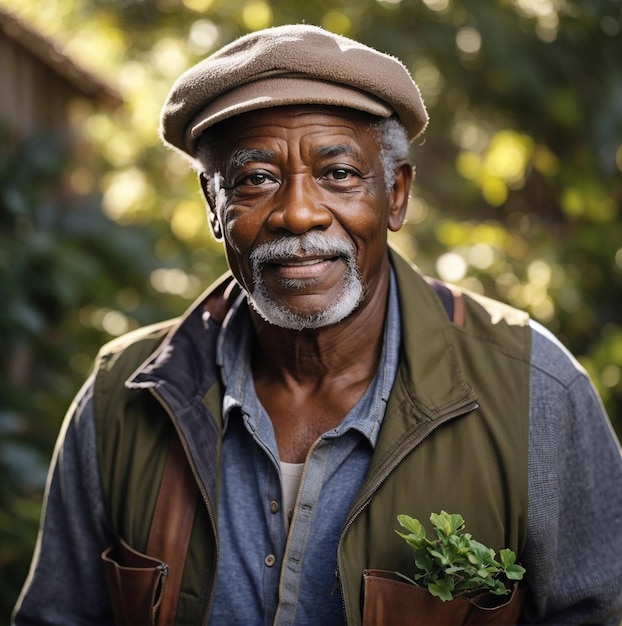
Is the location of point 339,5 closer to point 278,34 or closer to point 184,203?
point 184,203

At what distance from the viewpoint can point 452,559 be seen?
1.88 m

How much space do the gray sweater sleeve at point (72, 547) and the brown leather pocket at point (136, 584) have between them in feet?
0.49

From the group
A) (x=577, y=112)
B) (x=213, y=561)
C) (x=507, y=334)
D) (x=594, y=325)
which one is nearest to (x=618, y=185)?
(x=577, y=112)

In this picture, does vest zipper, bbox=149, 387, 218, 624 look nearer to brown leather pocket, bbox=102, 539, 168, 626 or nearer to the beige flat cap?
brown leather pocket, bbox=102, 539, 168, 626

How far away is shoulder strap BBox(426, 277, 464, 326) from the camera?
2332 millimetres

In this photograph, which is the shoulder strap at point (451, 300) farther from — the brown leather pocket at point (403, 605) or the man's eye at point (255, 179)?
the brown leather pocket at point (403, 605)

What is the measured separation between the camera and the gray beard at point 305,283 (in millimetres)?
2086

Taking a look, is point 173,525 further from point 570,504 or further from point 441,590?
point 570,504

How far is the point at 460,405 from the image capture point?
2102 millimetres

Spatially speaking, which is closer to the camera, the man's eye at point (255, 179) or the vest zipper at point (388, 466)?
the vest zipper at point (388, 466)

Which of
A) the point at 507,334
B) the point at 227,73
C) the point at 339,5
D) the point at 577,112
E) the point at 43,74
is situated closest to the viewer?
the point at 227,73

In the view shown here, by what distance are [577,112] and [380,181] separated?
2.69m

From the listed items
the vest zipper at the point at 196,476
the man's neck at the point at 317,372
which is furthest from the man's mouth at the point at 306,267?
the vest zipper at the point at 196,476

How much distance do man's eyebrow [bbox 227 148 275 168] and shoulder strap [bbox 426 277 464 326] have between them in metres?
0.63
